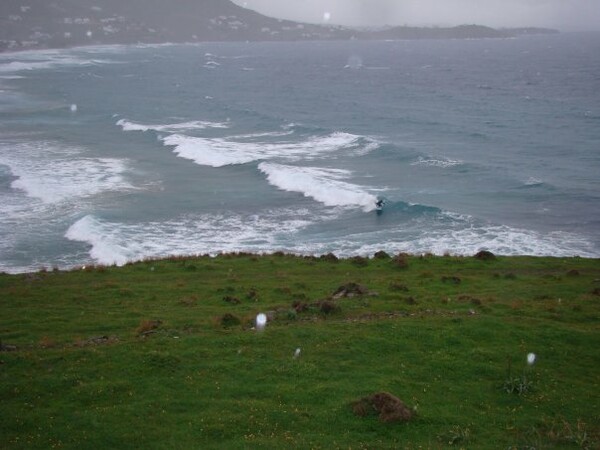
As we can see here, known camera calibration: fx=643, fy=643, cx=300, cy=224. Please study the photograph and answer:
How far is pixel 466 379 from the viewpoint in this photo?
1691cm

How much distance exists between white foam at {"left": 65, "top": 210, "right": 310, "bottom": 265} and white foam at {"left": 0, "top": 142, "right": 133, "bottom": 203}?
961cm

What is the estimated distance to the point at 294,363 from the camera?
17.5 m

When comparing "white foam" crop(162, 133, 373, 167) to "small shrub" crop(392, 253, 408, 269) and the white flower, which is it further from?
the white flower

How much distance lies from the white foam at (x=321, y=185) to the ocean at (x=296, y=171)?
0.19 metres

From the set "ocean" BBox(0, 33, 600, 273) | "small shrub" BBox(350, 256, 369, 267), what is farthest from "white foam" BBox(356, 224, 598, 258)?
"small shrub" BBox(350, 256, 369, 267)

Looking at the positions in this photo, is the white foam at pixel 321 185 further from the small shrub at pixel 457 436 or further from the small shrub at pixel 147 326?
the small shrub at pixel 457 436

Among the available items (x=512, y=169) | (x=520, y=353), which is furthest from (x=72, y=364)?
(x=512, y=169)

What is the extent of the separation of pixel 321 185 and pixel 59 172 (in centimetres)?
2417

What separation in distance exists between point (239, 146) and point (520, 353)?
192 feet

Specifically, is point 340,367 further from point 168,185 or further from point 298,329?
point 168,185

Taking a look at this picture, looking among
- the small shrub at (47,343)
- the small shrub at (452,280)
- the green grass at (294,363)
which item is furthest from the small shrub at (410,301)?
the small shrub at (47,343)

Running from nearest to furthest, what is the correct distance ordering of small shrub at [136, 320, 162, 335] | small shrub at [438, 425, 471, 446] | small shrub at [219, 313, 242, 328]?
1. small shrub at [438, 425, 471, 446]
2. small shrub at [136, 320, 162, 335]
3. small shrub at [219, 313, 242, 328]

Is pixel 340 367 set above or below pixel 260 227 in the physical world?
above

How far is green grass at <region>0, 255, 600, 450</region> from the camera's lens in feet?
47.1
